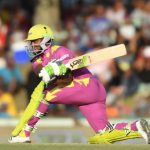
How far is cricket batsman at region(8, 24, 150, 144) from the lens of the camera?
923 cm

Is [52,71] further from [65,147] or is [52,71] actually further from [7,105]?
[7,105]

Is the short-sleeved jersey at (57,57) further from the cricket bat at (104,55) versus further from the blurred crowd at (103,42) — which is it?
the blurred crowd at (103,42)

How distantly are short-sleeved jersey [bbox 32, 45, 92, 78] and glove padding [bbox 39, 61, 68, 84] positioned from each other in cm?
19

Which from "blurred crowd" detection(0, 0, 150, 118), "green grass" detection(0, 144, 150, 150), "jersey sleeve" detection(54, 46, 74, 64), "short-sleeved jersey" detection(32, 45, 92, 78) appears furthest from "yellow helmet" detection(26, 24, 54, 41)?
"blurred crowd" detection(0, 0, 150, 118)

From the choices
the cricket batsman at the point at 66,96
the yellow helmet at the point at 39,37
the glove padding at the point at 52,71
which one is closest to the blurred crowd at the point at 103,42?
the cricket batsman at the point at 66,96

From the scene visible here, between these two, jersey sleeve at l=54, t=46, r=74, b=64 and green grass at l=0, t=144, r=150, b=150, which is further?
jersey sleeve at l=54, t=46, r=74, b=64

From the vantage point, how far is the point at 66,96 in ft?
30.3

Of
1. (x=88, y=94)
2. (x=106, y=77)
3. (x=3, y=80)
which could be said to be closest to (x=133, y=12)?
(x=106, y=77)

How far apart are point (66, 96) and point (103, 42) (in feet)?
23.6

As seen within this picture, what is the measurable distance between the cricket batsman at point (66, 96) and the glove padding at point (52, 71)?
0.08 metres

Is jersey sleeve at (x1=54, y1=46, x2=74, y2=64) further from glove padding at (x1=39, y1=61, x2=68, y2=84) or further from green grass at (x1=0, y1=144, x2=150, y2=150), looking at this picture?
green grass at (x1=0, y1=144, x2=150, y2=150)

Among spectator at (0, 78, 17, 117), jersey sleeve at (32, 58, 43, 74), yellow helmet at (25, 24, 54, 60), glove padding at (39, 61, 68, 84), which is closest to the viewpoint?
glove padding at (39, 61, 68, 84)

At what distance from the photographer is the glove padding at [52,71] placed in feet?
29.1

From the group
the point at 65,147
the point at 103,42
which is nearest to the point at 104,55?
the point at 65,147
